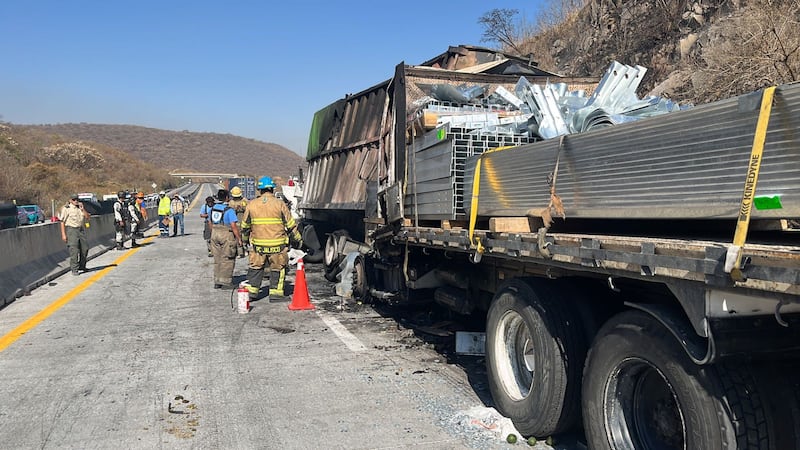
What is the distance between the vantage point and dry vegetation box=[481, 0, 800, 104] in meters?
8.63

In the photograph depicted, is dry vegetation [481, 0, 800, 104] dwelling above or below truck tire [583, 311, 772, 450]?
above

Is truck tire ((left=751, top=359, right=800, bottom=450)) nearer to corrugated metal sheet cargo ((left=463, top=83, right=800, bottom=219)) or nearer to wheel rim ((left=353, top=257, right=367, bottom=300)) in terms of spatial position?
corrugated metal sheet cargo ((left=463, top=83, right=800, bottom=219))

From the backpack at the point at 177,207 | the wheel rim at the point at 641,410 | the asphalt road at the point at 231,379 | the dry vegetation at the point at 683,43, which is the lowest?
the asphalt road at the point at 231,379

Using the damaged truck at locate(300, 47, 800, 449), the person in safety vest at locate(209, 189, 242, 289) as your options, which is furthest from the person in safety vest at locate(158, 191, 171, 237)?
the damaged truck at locate(300, 47, 800, 449)

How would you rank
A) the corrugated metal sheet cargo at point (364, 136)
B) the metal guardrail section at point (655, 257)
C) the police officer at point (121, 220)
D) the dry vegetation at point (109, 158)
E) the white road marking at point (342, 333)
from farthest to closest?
1. the dry vegetation at point (109, 158)
2. the police officer at point (121, 220)
3. the corrugated metal sheet cargo at point (364, 136)
4. the white road marking at point (342, 333)
5. the metal guardrail section at point (655, 257)

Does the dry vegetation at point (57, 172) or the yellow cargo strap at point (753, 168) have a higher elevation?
the dry vegetation at point (57, 172)

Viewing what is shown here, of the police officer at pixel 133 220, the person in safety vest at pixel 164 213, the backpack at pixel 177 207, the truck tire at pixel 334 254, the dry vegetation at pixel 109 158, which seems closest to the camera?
the truck tire at pixel 334 254

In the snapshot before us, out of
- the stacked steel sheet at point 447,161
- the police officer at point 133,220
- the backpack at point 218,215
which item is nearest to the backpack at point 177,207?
the police officer at point 133,220

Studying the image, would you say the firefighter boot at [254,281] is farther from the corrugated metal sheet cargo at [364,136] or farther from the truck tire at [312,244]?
the truck tire at [312,244]

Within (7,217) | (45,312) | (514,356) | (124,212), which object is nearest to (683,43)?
(514,356)

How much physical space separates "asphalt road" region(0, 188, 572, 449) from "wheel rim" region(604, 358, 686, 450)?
0.88 meters

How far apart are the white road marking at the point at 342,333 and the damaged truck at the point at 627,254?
1.07 metres

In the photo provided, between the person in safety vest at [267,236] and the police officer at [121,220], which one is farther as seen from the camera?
the police officer at [121,220]

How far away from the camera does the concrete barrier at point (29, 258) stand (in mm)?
9141
